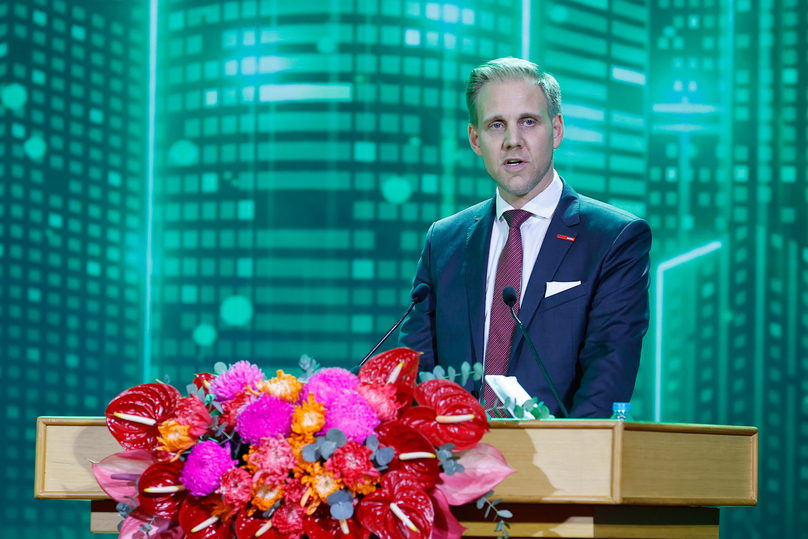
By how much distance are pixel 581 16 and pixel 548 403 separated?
3179 mm

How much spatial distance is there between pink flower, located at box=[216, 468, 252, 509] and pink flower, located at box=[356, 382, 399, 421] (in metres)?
0.17

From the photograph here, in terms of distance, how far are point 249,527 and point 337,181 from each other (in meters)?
3.51

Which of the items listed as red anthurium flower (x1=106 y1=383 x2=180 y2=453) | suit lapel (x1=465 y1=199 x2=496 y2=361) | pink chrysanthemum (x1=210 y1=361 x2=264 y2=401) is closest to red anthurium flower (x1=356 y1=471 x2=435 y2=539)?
pink chrysanthemum (x1=210 y1=361 x2=264 y2=401)

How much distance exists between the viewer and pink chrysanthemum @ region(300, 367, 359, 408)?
0.93m

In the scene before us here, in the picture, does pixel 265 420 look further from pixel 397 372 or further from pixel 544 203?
pixel 544 203

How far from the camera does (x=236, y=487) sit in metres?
0.90

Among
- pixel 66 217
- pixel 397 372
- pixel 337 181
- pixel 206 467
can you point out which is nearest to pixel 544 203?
pixel 397 372

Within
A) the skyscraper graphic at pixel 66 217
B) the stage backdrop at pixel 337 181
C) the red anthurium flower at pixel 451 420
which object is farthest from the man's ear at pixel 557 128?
the skyscraper graphic at pixel 66 217

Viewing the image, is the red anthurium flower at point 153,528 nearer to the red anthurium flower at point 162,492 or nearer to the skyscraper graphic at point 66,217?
the red anthurium flower at point 162,492

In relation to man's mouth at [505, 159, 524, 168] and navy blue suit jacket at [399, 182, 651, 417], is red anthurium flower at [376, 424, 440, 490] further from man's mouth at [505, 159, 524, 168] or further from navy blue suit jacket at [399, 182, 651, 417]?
man's mouth at [505, 159, 524, 168]

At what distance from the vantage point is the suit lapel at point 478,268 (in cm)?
178

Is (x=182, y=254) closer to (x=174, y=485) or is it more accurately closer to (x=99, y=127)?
(x=99, y=127)

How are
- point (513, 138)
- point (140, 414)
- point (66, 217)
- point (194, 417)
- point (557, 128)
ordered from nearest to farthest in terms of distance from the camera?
point (194, 417) < point (140, 414) < point (513, 138) < point (557, 128) < point (66, 217)

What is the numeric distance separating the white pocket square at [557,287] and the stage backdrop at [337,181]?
2.51m
